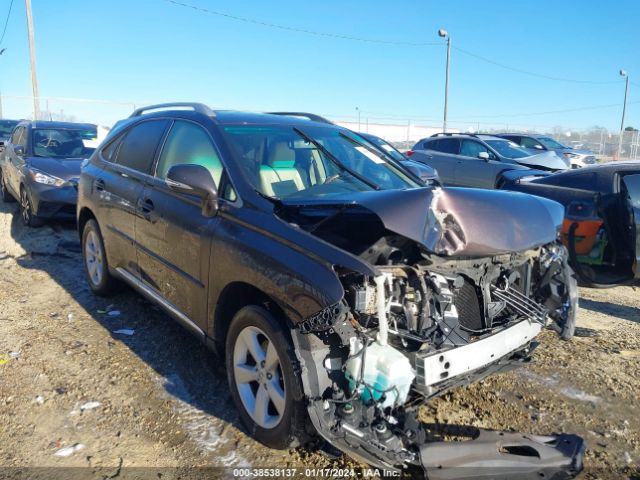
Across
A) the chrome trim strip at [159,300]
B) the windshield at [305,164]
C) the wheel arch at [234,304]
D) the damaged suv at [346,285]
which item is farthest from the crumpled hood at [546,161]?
the wheel arch at [234,304]

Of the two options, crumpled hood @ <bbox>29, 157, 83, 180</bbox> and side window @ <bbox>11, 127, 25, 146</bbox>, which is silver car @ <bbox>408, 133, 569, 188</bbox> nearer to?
crumpled hood @ <bbox>29, 157, 83, 180</bbox>

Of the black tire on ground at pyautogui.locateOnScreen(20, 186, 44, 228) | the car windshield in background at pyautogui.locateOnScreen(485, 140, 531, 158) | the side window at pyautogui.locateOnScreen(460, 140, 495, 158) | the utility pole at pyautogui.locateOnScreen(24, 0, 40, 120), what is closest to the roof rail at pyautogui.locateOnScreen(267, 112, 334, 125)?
the black tire on ground at pyautogui.locateOnScreen(20, 186, 44, 228)

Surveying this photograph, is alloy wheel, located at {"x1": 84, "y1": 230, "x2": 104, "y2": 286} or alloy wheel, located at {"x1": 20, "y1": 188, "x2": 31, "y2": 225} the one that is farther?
alloy wheel, located at {"x1": 20, "y1": 188, "x2": 31, "y2": 225}

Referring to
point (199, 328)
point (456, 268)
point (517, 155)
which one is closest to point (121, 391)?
point (199, 328)

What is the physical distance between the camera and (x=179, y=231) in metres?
3.60

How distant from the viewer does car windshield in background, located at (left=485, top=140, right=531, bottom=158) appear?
42.7 ft

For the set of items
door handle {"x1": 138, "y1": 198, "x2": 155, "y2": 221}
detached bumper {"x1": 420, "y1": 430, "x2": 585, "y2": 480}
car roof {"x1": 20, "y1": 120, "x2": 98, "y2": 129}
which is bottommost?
detached bumper {"x1": 420, "y1": 430, "x2": 585, "y2": 480}

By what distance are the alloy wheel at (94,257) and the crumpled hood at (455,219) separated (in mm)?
3040

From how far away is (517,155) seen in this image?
13016 millimetres

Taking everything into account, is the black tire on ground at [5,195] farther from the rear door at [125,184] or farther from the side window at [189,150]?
the side window at [189,150]

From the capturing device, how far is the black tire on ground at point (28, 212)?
26.3 feet

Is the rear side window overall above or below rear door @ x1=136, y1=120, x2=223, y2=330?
above

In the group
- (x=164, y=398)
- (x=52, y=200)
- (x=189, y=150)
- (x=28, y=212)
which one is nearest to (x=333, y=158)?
(x=189, y=150)

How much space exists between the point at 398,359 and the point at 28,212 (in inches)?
297
